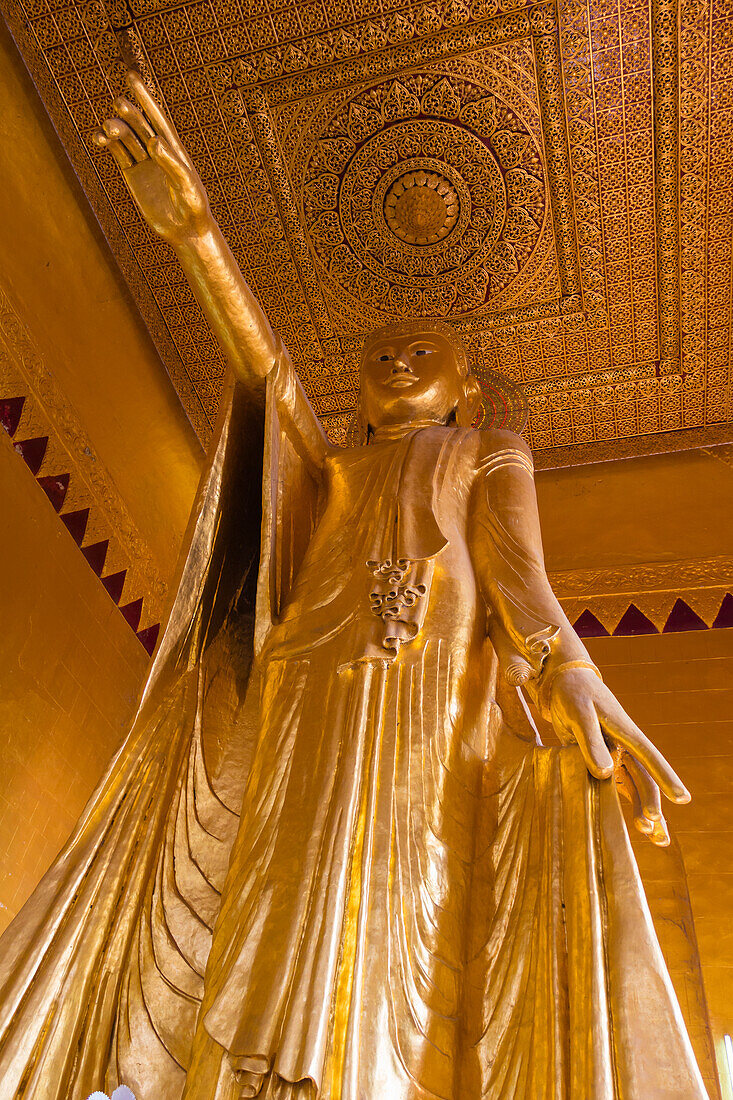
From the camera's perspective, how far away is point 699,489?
4.09m

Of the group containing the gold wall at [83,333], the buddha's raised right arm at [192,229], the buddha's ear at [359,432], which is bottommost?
the buddha's raised right arm at [192,229]

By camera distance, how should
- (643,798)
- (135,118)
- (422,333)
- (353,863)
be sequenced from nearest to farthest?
(353,863)
(643,798)
(135,118)
(422,333)

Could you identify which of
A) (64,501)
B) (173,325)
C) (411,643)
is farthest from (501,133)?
(411,643)

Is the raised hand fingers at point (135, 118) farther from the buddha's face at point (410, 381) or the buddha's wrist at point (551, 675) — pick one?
the buddha's wrist at point (551, 675)

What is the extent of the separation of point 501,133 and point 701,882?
8.52 ft

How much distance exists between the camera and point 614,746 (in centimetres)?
175

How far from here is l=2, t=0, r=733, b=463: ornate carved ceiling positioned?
327cm

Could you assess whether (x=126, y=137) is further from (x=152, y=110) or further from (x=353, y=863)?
(x=353, y=863)

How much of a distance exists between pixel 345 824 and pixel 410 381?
1419mm

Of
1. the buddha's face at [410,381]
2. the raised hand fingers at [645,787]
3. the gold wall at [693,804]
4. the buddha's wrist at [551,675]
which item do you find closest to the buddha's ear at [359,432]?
the buddha's face at [410,381]

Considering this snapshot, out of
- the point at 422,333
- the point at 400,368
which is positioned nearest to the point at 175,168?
the point at 400,368

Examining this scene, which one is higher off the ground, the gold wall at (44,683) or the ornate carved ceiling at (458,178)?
the ornate carved ceiling at (458,178)

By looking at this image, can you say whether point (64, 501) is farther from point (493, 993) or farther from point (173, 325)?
point (493, 993)

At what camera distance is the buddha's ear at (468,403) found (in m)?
2.78
